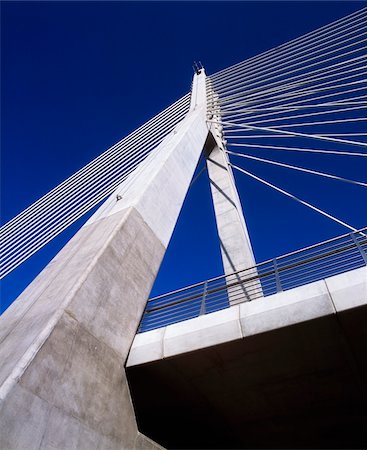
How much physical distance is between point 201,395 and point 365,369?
263 cm

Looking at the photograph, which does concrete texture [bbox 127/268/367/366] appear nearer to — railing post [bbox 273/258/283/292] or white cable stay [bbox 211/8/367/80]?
railing post [bbox 273/258/283/292]

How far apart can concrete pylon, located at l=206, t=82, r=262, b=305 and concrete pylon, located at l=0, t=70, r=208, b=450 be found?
10.3ft

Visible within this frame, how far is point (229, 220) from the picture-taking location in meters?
12.1

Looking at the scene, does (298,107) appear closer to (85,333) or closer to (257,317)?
(257,317)

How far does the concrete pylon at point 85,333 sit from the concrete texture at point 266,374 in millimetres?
605

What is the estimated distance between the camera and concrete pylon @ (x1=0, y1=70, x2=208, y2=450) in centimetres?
397

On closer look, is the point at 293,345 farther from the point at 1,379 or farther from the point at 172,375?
the point at 1,379

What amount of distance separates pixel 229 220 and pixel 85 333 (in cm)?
786

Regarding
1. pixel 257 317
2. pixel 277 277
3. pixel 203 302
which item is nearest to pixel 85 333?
pixel 203 302

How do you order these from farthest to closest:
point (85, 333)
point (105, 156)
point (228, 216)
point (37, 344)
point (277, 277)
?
point (228, 216) < point (105, 156) < point (277, 277) < point (85, 333) < point (37, 344)

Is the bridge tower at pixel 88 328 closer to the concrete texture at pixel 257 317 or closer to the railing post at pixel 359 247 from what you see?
the concrete texture at pixel 257 317

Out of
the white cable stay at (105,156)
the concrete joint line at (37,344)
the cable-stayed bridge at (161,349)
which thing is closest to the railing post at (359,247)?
the cable-stayed bridge at (161,349)

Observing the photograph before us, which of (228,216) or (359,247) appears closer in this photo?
(359,247)

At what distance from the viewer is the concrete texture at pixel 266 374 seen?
480 centimetres
